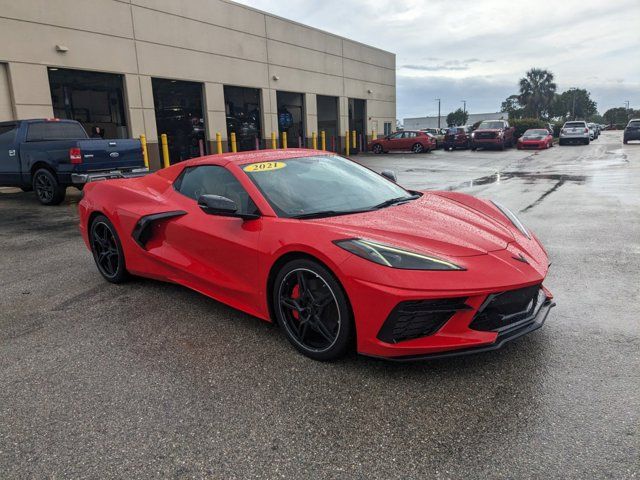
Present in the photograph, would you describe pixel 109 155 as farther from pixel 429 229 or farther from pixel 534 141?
pixel 534 141

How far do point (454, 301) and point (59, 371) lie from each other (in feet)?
8.25

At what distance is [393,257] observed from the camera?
9.26 ft

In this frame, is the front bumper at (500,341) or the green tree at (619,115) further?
the green tree at (619,115)

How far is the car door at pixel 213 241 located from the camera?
3.49 m

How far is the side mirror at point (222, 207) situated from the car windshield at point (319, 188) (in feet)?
0.72

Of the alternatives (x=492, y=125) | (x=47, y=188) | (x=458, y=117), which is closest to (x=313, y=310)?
(x=47, y=188)

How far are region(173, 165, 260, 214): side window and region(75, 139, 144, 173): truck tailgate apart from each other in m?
6.44

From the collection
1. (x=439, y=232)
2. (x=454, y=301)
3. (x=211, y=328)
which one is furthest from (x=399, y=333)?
(x=211, y=328)

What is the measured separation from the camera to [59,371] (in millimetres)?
3164

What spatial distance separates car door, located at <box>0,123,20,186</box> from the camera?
10.6 meters

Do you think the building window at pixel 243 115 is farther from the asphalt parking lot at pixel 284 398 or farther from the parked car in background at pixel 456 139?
the asphalt parking lot at pixel 284 398

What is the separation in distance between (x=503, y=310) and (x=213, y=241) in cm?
211

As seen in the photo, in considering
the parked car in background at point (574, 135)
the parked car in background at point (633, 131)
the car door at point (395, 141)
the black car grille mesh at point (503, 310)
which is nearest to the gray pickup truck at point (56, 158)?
the black car grille mesh at point (503, 310)

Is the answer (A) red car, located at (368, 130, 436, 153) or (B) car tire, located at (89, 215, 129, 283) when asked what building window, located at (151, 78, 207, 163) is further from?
(B) car tire, located at (89, 215, 129, 283)
